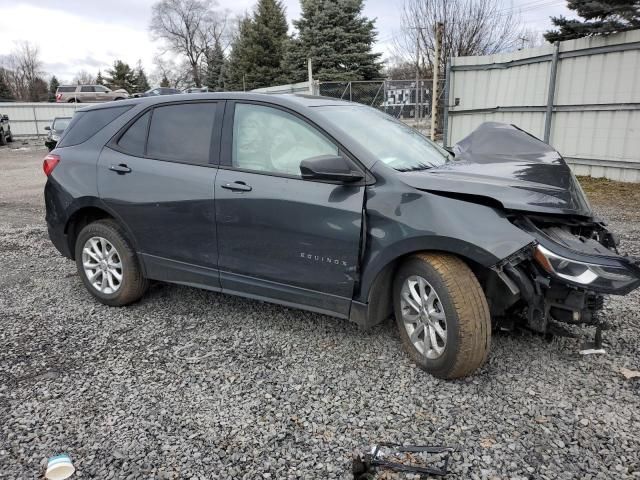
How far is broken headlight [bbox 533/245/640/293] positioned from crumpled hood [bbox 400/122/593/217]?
327mm

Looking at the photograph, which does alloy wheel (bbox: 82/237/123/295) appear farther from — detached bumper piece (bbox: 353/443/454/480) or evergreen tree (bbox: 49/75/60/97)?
evergreen tree (bbox: 49/75/60/97)

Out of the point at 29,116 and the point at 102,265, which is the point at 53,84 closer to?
the point at 29,116

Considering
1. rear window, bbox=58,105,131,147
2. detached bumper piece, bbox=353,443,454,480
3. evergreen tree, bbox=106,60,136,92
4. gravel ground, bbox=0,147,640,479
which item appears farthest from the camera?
evergreen tree, bbox=106,60,136,92

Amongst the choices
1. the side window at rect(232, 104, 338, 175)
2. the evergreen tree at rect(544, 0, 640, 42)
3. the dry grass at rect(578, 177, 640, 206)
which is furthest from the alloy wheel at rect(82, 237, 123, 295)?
the evergreen tree at rect(544, 0, 640, 42)

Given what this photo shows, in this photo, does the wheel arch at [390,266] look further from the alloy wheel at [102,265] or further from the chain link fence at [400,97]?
the chain link fence at [400,97]

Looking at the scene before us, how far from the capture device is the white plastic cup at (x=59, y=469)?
224 centimetres

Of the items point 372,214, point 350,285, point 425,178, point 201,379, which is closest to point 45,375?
point 201,379

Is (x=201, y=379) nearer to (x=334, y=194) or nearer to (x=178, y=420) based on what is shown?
(x=178, y=420)

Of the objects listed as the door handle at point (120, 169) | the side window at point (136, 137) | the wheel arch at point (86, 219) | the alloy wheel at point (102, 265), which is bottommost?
the alloy wheel at point (102, 265)

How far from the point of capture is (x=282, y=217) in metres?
3.20

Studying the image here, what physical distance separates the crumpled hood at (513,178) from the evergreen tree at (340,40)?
24369mm

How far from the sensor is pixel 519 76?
396 inches

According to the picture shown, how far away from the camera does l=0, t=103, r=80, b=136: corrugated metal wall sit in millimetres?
29391

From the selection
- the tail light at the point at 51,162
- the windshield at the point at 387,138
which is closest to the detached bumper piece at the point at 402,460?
the windshield at the point at 387,138
